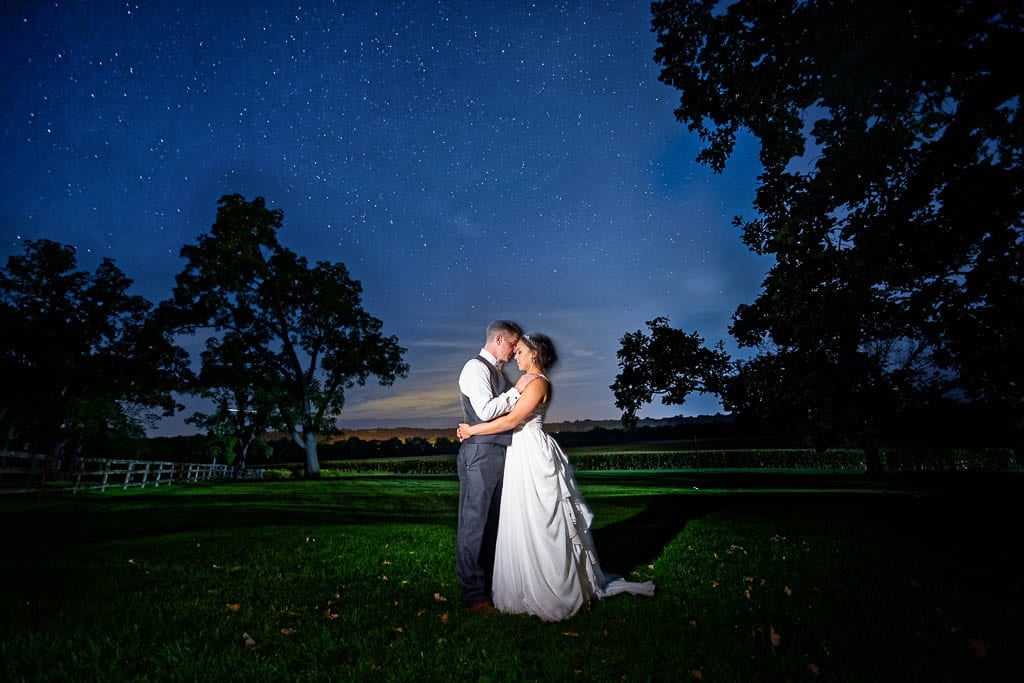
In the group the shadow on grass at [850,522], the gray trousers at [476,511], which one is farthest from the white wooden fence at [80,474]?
the shadow on grass at [850,522]

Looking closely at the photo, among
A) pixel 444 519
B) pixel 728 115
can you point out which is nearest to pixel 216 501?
pixel 444 519

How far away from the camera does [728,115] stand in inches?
380

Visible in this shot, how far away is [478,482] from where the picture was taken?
4.47 meters

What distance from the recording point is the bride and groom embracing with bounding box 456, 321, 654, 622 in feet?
14.2

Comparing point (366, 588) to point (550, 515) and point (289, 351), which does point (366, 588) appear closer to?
point (550, 515)

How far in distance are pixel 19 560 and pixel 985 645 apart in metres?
10.2

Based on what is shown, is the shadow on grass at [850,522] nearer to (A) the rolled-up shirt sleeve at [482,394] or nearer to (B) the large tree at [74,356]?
(A) the rolled-up shirt sleeve at [482,394]

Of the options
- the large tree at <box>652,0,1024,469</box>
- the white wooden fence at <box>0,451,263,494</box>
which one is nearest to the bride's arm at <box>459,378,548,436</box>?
the large tree at <box>652,0,1024,469</box>

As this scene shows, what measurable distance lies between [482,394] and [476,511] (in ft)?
3.61

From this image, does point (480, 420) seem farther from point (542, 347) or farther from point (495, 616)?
point (495, 616)

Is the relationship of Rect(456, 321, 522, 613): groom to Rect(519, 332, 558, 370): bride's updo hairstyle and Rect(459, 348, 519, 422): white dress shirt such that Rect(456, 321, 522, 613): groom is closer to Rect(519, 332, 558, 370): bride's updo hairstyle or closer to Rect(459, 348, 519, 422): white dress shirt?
Rect(459, 348, 519, 422): white dress shirt

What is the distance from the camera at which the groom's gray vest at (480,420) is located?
4473 mm

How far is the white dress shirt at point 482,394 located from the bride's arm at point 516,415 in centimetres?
7

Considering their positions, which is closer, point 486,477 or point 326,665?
point 326,665
